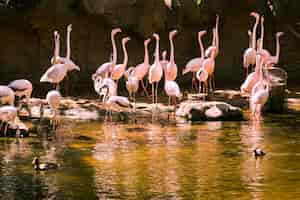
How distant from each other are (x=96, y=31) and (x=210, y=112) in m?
4.86

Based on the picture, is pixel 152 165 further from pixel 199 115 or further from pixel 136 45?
pixel 136 45

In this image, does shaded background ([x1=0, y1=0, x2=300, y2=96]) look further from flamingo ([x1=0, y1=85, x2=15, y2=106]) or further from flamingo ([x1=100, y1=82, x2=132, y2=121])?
flamingo ([x1=0, y1=85, x2=15, y2=106])

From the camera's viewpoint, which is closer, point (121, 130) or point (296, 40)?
point (121, 130)

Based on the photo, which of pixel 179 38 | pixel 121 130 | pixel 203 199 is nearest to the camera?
pixel 203 199

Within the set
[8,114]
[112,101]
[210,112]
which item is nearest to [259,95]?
[210,112]

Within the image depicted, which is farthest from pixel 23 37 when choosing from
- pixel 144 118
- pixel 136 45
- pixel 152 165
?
pixel 152 165

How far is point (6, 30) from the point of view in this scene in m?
16.8

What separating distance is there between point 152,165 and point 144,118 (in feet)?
12.4

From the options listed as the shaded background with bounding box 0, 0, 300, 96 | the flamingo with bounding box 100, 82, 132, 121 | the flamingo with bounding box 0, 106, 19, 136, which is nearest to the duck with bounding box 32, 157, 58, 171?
the flamingo with bounding box 0, 106, 19, 136

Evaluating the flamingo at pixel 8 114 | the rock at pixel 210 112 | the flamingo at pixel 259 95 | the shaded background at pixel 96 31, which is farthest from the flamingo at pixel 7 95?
the shaded background at pixel 96 31

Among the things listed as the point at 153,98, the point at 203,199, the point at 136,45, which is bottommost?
the point at 203,199

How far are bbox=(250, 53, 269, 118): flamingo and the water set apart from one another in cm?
33

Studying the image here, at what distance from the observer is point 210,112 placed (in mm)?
13023

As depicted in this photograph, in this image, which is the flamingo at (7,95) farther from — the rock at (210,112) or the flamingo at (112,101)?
the rock at (210,112)
